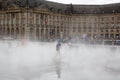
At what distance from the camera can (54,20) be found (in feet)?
335

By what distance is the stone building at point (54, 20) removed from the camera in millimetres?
90500

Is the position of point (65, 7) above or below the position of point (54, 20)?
above

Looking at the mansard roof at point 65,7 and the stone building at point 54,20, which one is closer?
the stone building at point 54,20

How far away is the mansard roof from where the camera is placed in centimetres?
9138

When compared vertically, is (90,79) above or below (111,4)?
below

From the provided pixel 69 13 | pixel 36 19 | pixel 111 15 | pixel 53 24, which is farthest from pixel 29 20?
pixel 111 15

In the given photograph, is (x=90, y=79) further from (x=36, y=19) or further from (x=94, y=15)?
(x=94, y=15)

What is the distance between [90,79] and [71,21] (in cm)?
9367

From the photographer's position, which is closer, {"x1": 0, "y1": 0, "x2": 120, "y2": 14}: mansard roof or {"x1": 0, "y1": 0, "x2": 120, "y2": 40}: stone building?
{"x1": 0, "y1": 0, "x2": 120, "y2": 40}: stone building

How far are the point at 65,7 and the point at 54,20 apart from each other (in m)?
9.30

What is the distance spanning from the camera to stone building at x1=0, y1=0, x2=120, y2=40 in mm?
90500

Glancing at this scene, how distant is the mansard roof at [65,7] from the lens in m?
91.4

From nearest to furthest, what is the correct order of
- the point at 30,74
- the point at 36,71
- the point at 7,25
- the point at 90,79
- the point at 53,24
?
1. the point at 90,79
2. the point at 30,74
3. the point at 36,71
4. the point at 7,25
5. the point at 53,24

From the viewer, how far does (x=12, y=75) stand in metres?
18.2
